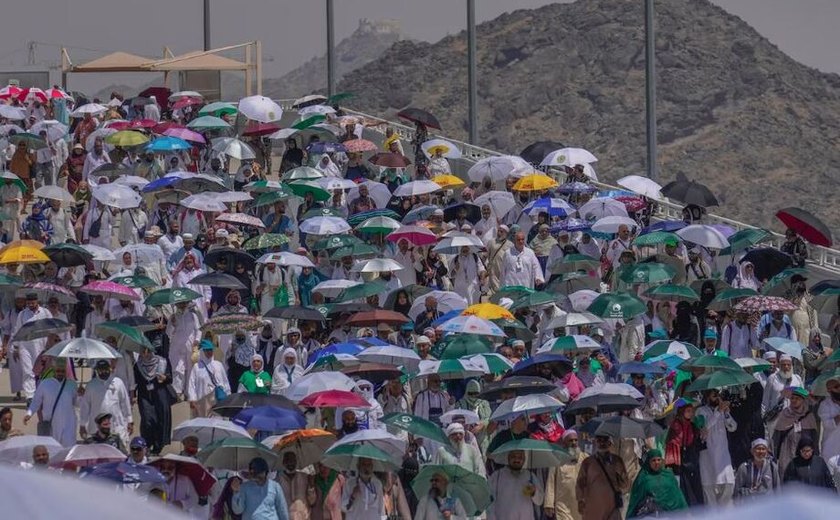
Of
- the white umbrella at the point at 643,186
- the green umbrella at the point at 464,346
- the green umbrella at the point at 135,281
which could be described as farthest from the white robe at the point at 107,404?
the white umbrella at the point at 643,186

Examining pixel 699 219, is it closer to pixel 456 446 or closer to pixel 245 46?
pixel 456 446

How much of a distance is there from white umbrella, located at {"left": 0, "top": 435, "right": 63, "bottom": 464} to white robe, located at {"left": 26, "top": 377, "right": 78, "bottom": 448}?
2.36 metres

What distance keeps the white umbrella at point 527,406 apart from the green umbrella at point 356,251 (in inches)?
267

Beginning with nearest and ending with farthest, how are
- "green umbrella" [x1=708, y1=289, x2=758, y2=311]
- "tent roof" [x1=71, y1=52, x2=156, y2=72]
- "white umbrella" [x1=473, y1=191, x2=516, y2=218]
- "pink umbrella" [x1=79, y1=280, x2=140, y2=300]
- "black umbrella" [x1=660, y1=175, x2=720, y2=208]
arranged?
"pink umbrella" [x1=79, y1=280, x2=140, y2=300]
"green umbrella" [x1=708, y1=289, x2=758, y2=311]
"black umbrella" [x1=660, y1=175, x2=720, y2=208]
"white umbrella" [x1=473, y1=191, x2=516, y2=218]
"tent roof" [x1=71, y1=52, x2=156, y2=72]

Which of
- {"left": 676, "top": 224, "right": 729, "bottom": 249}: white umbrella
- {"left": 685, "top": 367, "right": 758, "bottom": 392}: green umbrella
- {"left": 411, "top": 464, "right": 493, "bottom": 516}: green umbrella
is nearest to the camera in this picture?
{"left": 411, "top": 464, "right": 493, "bottom": 516}: green umbrella

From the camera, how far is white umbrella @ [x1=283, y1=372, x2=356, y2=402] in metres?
16.1

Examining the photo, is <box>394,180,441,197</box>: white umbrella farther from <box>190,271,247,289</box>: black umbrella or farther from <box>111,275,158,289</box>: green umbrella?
<box>111,275,158,289</box>: green umbrella

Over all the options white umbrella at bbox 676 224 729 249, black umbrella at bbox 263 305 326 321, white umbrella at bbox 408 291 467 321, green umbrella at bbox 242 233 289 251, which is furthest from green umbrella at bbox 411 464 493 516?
white umbrella at bbox 676 224 729 249

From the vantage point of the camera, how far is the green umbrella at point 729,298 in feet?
66.7

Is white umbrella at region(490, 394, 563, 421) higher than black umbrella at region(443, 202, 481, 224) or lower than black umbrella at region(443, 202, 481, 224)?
lower

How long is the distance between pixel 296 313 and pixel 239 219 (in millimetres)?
5193

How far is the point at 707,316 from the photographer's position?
68.1 feet

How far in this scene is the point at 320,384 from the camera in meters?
16.1

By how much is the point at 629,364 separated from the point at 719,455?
1.45 m
